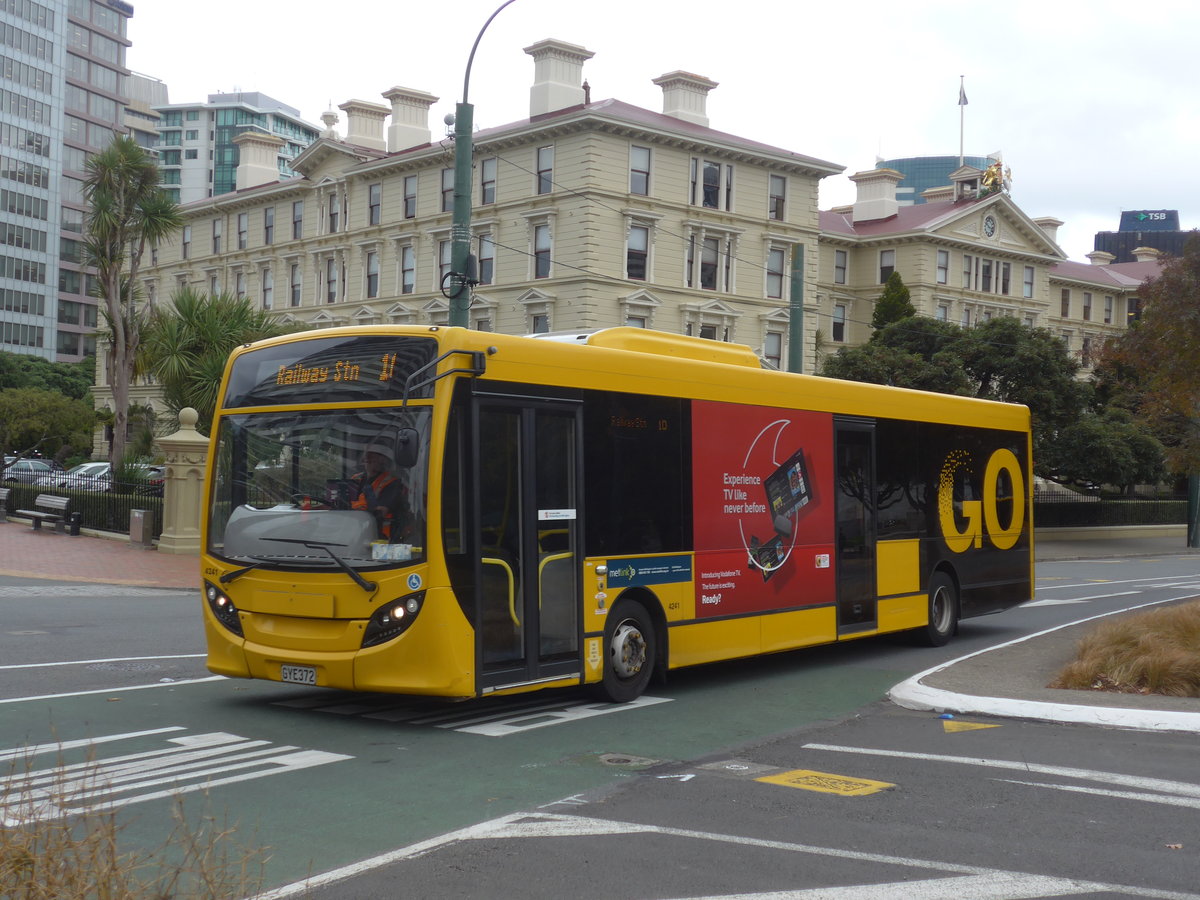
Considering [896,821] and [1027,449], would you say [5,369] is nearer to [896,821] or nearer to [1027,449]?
[1027,449]

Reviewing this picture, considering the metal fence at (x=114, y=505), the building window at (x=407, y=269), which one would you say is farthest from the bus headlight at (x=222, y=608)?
the building window at (x=407, y=269)

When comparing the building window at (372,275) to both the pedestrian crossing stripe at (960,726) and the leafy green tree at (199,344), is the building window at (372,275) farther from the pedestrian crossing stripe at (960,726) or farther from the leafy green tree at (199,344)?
the pedestrian crossing stripe at (960,726)

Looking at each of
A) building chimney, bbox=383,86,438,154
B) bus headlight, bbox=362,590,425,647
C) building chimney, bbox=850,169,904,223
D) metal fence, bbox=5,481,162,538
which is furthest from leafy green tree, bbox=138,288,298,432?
building chimney, bbox=850,169,904,223

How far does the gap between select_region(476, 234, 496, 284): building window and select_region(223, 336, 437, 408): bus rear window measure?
4069cm

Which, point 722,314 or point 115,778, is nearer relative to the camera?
point 115,778

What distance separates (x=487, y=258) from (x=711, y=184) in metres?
9.32

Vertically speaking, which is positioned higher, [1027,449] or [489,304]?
[489,304]

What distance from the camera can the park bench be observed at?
3200 cm

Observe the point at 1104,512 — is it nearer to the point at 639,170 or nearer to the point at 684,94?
the point at 639,170

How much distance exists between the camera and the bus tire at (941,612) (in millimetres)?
14852

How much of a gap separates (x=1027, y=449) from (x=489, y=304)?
3490 centimetres

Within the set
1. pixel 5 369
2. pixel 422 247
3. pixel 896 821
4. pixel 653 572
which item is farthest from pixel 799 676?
pixel 5 369

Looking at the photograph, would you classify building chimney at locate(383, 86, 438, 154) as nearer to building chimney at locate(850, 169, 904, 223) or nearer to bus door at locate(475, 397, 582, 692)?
building chimney at locate(850, 169, 904, 223)

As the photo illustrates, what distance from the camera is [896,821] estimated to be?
674 centimetres
